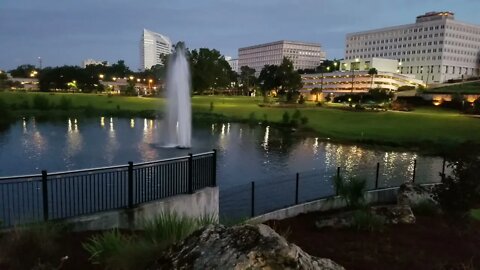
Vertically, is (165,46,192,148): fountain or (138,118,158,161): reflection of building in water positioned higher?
(165,46,192,148): fountain

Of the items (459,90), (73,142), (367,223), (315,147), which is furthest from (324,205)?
(459,90)

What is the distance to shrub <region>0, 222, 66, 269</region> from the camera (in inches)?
A: 237

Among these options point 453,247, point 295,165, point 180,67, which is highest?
point 180,67

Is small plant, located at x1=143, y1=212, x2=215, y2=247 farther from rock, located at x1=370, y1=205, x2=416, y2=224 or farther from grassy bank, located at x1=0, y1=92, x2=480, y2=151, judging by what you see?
grassy bank, located at x1=0, y1=92, x2=480, y2=151

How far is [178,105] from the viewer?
1476 inches

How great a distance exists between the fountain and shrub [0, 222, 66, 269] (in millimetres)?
28151

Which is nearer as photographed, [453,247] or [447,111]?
[453,247]

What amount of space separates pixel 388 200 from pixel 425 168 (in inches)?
668

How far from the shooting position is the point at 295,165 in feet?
100

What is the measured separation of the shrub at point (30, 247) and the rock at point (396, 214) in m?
8.04

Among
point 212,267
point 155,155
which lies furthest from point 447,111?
point 212,267

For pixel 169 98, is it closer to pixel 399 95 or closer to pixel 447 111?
pixel 447 111

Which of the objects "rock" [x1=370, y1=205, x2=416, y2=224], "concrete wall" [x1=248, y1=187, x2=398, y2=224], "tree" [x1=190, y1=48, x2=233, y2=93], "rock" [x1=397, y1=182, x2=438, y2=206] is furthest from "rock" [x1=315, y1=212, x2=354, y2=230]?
"tree" [x1=190, y1=48, x2=233, y2=93]

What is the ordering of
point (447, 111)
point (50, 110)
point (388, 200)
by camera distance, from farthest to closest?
1. point (447, 111)
2. point (50, 110)
3. point (388, 200)
